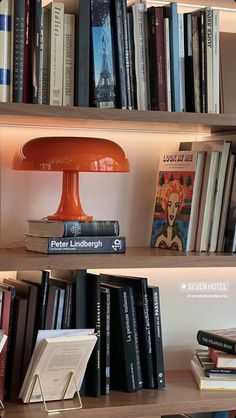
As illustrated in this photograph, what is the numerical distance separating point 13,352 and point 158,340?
1.24ft

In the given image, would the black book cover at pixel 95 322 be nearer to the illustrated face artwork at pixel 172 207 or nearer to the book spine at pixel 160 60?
the illustrated face artwork at pixel 172 207

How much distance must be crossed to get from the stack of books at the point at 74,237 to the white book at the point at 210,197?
245 mm

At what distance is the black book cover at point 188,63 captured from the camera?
1.87 meters

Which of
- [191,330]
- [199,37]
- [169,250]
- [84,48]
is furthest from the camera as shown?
[191,330]

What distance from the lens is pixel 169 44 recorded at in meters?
1.85

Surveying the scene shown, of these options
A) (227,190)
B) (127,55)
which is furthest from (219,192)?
(127,55)

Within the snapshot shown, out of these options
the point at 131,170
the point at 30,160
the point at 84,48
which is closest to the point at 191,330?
the point at 131,170

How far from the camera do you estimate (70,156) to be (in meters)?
1.80

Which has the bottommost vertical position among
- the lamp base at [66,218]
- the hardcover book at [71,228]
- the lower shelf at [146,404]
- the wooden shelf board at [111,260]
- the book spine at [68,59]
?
the lower shelf at [146,404]

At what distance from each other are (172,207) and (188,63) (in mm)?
392

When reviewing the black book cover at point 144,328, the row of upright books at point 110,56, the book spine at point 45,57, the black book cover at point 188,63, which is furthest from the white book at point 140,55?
the black book cover at point 144,328

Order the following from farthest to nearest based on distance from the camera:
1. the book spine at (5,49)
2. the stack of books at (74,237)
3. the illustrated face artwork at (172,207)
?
the illustrated face artwork at (172,207) < the stack of books at (74,237) < the book spine at (5,49)

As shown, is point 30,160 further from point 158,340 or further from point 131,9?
point 158,340

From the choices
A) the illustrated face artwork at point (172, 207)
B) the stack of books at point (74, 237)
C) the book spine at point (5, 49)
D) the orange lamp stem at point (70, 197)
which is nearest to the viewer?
the book spine at point (5, 49)
